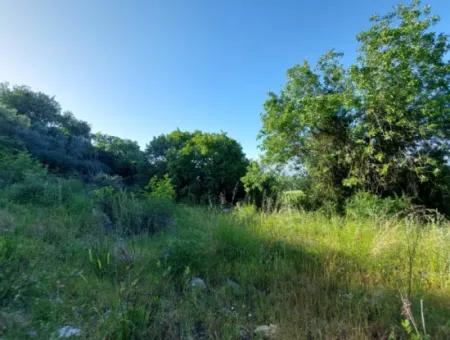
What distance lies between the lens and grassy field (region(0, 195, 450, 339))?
1620 millimetres

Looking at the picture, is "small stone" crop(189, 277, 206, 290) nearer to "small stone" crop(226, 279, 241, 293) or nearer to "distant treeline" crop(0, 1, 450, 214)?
"small stone" crop(226, 279, 241, 293)

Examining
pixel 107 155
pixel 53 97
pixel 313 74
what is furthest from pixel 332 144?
pixel 53 97

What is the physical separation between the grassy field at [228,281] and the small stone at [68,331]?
17 mm

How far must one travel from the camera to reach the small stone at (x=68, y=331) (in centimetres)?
139

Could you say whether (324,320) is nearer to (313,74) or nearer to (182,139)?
(313,74)

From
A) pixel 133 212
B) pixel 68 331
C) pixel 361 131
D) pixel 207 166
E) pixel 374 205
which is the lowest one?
pixel 68 331

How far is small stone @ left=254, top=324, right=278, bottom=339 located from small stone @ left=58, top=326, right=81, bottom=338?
3.53 feet

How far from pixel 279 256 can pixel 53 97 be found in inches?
801

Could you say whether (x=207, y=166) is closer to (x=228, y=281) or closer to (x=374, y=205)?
(x=374, y=205)

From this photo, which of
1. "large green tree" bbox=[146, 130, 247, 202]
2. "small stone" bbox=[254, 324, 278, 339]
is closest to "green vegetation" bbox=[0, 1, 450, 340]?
"small stone" bbox=[254, 324, 278, 339]

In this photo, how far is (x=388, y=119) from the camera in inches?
270

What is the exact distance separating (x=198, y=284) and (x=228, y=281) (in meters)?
0.30

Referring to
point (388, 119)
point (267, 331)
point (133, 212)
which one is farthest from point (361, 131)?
point (267, 331)

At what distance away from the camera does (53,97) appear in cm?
1770
